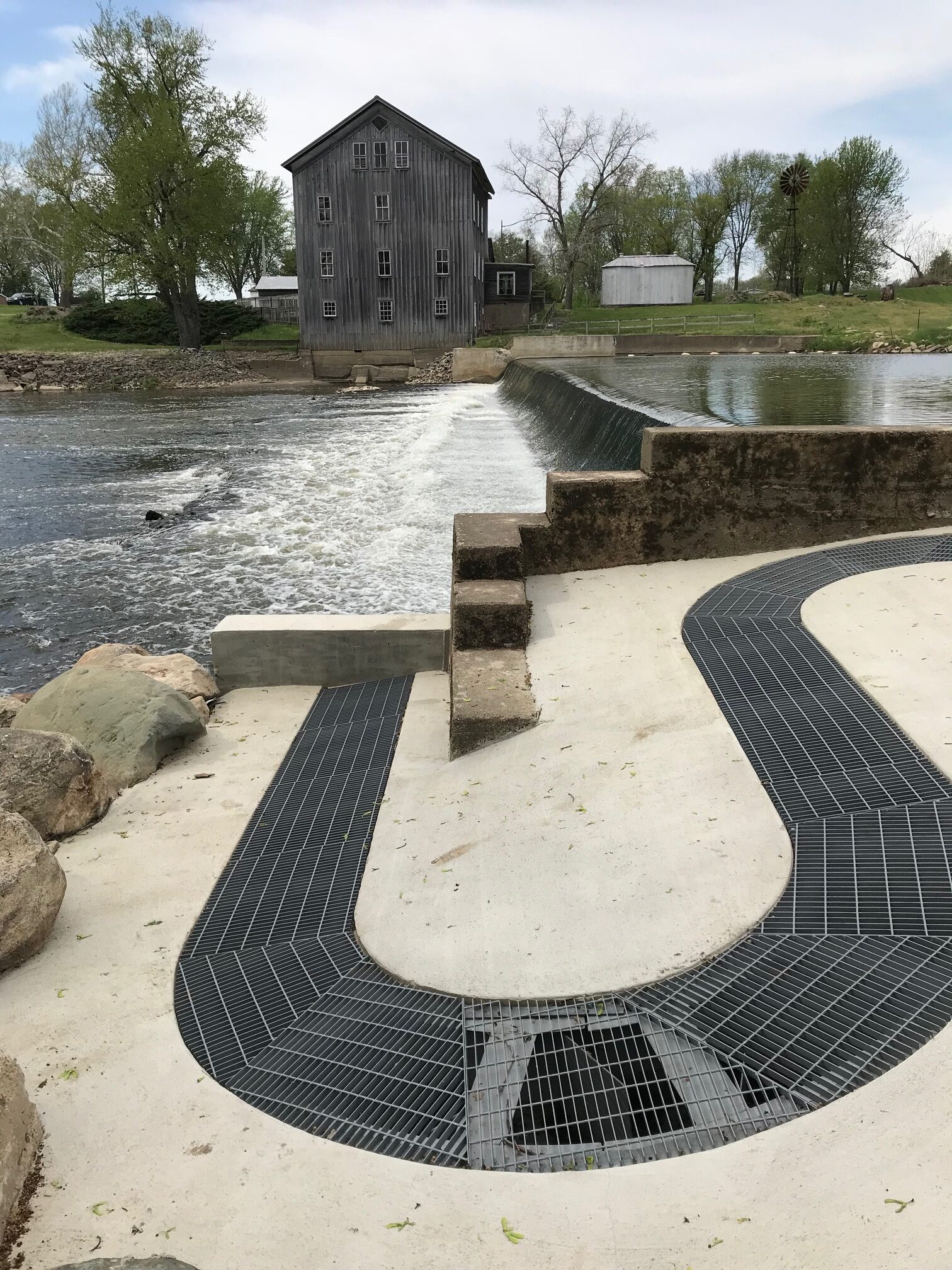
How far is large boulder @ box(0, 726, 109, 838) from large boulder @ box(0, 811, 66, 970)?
37.1 inches

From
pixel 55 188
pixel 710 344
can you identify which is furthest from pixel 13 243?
pixel 710 344

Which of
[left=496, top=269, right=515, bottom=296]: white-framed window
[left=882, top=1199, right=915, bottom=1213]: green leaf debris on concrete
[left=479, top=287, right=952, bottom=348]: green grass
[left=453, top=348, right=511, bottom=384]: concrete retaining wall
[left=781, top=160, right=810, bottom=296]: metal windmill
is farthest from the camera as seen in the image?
[left=781, top=160, right=810, bottom=296]: metal windmill

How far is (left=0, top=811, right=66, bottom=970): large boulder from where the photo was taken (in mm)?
3969

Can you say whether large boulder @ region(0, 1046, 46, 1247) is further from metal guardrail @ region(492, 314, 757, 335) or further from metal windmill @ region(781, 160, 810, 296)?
metal windmill @ region(781, 160, 810, 296)

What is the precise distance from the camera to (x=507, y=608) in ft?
19.9

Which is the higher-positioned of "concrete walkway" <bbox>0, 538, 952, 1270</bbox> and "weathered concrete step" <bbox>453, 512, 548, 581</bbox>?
"weathered concrete step" <bbox>453, 512, 548, 581</bbox>

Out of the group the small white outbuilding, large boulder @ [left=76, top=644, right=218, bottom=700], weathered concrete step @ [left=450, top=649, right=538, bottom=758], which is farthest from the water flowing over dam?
the small white outbuilding

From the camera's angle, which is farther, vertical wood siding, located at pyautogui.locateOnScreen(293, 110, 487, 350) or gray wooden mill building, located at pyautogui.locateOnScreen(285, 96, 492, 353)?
vertical wood siding, located at pyautogui.locateOnScreen(293, 110, 487, 350)

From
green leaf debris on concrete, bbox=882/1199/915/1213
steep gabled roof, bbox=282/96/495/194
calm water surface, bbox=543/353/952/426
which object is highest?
steep gabled roof, bbox=282/96/495/194

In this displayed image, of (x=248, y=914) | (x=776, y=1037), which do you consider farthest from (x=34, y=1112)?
(x=776, y=1037)

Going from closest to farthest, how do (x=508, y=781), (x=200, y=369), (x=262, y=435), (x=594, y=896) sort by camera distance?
(x=594, y=896), (x=508, y=781), (x=262, y=435), (x=200, y=369)

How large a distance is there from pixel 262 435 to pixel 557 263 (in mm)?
44706

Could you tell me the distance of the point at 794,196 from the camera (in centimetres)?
6444

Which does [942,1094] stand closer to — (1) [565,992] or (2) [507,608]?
(1) [565,992]
